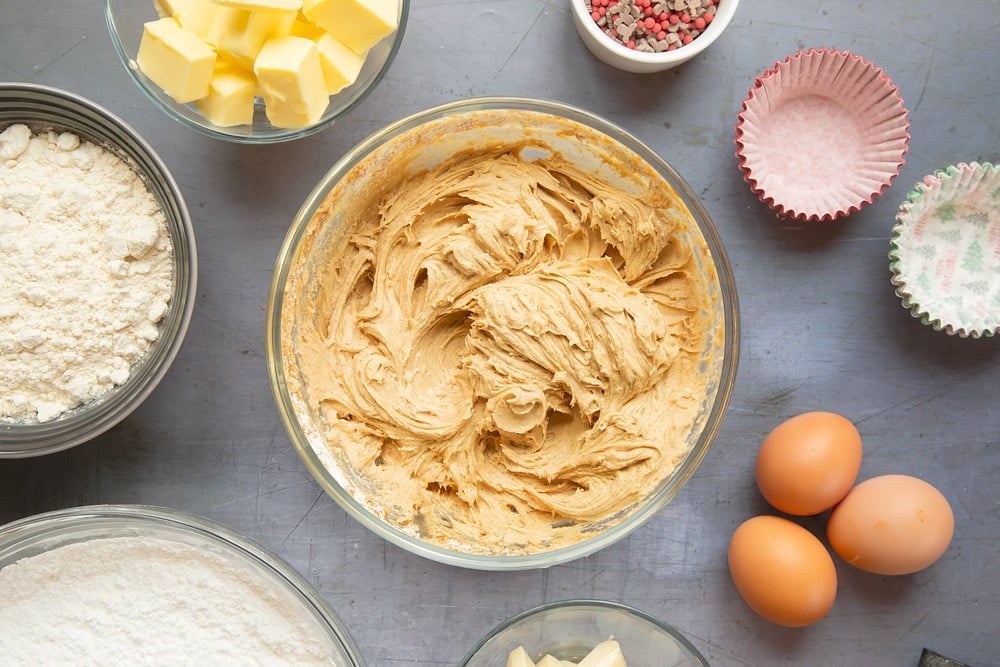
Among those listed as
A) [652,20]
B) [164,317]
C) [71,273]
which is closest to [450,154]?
[652,20]

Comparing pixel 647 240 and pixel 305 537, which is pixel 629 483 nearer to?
pixel 647 240

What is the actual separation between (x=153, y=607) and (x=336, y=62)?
1333 mm

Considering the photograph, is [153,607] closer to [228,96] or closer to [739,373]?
[228,96]

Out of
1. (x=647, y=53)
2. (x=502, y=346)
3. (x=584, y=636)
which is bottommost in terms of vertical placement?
(x=584, y=636)

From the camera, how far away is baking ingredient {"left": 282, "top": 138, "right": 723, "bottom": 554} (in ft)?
5.95

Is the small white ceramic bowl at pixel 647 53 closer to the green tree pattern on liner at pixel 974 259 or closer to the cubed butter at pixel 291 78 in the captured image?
the cubed butter at pixel 291 78

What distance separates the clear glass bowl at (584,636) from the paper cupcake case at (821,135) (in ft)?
3.54

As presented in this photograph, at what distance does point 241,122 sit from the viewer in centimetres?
178

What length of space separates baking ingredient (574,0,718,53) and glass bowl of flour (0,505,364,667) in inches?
61.7

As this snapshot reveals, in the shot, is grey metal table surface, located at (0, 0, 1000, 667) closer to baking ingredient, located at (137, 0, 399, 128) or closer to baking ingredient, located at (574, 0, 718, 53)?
baking ingredient, located at (574, 0, 718, 53)

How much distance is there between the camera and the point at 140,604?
183cm

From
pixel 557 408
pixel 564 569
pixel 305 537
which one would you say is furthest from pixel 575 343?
pixel 305 537

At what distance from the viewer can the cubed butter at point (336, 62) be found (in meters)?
1.70

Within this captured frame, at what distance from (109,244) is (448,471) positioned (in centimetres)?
92
